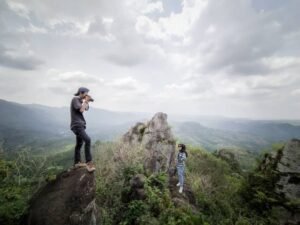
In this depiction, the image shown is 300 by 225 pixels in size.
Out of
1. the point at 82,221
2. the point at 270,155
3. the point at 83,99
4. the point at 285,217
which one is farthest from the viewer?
the point at 270,155

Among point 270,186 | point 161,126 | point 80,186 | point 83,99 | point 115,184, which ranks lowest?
point 270,186

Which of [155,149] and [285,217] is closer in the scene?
[285,217]

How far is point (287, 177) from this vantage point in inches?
492

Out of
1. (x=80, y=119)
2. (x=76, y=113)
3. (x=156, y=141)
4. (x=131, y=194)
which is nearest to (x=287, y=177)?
(x=156, y=141)

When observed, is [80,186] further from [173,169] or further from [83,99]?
[173,169]

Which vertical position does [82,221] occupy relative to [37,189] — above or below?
below

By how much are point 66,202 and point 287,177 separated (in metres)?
12.9

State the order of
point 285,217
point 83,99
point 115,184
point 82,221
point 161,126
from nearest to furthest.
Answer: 1. point 82,221
2. point 83,99
3. point 115,184
4. point 285,217
5. point 161,126

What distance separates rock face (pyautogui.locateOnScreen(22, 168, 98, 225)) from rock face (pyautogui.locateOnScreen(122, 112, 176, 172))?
21.5ft

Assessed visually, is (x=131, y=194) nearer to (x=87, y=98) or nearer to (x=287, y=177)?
(x=87, y=98)

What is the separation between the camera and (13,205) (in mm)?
6266

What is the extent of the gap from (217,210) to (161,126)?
7.86 metres

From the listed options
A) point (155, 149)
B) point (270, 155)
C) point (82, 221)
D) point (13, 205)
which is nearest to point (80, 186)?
point (82, 221)

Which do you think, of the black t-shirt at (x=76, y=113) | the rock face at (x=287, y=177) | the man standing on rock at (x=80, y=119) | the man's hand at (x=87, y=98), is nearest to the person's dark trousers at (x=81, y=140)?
the man standing on rock at (x=80, y=119)
